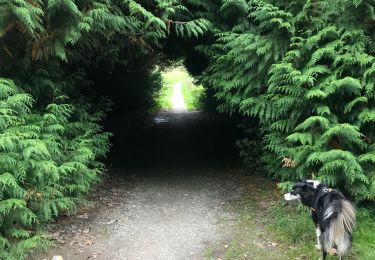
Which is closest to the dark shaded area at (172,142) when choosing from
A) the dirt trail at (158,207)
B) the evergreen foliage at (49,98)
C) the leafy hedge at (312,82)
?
the dirt trail at (158,207)

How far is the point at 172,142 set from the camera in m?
15.8

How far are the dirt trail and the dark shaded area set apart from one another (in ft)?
0.11

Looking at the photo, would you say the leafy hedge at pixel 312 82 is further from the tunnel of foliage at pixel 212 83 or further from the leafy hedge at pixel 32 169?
the leafy hedge at pixel 32 169

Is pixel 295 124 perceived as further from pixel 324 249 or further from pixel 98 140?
pixel 98 140

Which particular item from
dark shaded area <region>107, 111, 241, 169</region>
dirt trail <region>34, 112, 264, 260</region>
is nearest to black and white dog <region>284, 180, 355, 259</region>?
dirt trail <region>34, 112, 264, 260</region>

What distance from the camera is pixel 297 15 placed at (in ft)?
27.9

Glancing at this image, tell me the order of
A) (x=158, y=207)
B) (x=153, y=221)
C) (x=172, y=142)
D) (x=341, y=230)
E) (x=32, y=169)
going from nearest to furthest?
(x=341, y=230) → (x=32, y=169) → (x=153, y=221) → (x=158, y=207) → (x=172, y=142)

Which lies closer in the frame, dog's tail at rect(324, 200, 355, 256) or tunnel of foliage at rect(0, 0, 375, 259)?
dog's tail at rect(324, 200, 355, 256)

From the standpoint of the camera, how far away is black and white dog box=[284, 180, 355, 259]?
5.68 metres

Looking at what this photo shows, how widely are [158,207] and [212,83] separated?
3168 millimetres

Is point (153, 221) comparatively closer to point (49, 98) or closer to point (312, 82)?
point (49, 98)

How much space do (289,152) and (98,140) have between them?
4.10 metres

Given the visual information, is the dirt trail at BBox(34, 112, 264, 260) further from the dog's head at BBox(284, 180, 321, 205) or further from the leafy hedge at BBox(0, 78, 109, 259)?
the dog's head at BBox(284, 180, 321, 205)

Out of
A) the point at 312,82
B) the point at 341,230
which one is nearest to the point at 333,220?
the point at 341,230
